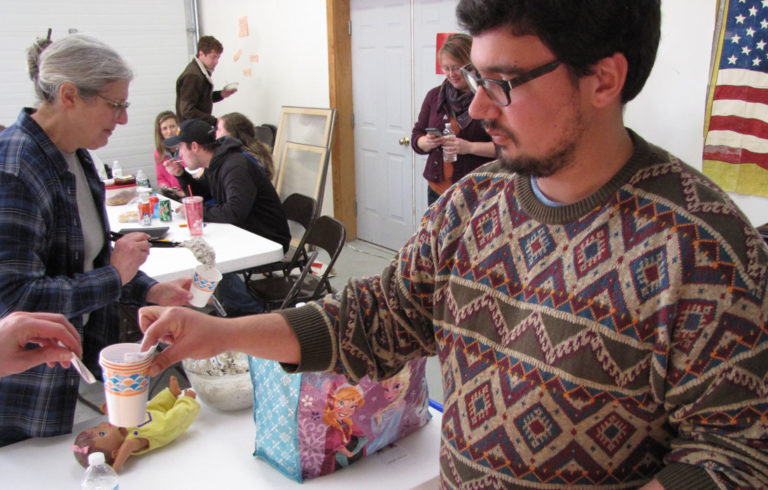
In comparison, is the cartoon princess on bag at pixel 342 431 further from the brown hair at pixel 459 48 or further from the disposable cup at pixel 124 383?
the brown hair at pixel 459 48

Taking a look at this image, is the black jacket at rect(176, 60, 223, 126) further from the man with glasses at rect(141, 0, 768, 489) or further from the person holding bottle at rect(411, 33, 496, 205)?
the man with glasses at rect(141, 0, 768, 489)

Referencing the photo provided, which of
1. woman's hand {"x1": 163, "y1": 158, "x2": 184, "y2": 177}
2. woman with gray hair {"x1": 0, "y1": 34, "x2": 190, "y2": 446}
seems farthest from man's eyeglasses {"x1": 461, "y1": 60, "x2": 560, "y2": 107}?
woman's hand {"x1": 163, "y1": 158, "x2": 184, "y2": 177}

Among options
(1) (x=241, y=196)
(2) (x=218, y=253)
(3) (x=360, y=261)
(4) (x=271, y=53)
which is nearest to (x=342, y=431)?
(2) (x=218, y=253)

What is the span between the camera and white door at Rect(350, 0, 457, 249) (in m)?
5.25

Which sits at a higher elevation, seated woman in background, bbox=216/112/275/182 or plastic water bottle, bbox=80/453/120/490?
seated woman in background, bbox=216/112/275/182

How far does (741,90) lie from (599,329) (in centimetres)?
282

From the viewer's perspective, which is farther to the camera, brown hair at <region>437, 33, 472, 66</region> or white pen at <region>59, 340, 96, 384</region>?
brown hair at <region>437, 33, 472, 66</region>

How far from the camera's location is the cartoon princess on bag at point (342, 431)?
1497 mm

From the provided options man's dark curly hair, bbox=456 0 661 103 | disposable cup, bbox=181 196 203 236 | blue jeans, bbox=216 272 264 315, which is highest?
man's dark curly hair, bbox=456 0 661 103

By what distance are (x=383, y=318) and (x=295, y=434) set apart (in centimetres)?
48

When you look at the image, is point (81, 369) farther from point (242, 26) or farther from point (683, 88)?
point (242, 26)

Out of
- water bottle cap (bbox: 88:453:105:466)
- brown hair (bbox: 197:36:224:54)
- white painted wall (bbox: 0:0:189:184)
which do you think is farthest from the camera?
white painted wall (bbox: 0:0:189:184)

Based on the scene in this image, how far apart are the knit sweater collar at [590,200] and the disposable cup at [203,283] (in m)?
1.20

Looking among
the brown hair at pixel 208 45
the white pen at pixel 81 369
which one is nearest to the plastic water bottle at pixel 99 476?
the white pen at pixel 81 369
